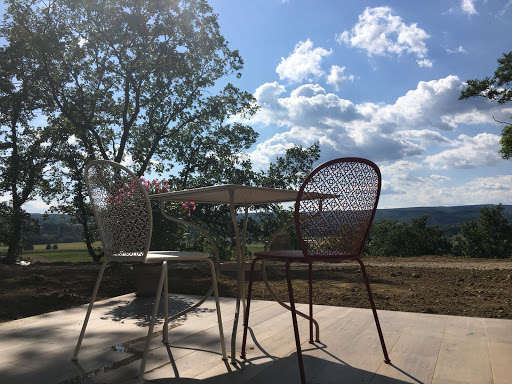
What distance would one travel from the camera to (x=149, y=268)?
3834mm

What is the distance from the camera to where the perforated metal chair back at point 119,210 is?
1.90 metres

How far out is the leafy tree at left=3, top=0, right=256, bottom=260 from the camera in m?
10.4

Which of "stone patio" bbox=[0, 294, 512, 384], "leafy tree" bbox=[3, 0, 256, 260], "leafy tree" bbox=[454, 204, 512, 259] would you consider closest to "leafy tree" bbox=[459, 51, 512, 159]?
"leafy tree" bbox=[454, 204, 512, 259]

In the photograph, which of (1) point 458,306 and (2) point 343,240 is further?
(1) point 458,306

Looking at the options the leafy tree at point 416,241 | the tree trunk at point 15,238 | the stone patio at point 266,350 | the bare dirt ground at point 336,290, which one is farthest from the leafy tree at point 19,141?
the leafy tree at point 416,241

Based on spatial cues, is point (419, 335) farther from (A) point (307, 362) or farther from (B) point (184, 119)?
(B) point (184, 119)

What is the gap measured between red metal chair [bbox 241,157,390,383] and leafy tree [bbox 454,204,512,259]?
47.8 ft

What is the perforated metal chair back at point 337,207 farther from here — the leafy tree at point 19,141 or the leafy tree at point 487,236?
the leafy tree at point 487,236

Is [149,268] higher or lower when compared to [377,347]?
higher

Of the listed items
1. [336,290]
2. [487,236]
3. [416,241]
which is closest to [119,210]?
[336,290]

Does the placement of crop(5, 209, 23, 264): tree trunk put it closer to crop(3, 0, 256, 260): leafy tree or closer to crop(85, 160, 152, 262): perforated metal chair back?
crop(3, 0, 256, 260): leafy tree

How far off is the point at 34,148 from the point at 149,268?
10119 millimetres

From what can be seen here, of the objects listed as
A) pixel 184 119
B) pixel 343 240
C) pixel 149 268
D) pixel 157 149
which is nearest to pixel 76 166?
pixel 157 149

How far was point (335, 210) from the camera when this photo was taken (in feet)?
6.06
